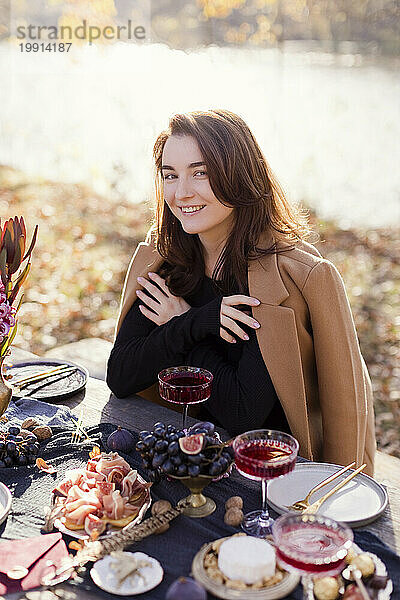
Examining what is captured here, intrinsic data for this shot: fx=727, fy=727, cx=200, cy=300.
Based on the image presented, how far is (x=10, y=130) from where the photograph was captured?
768 centimetres

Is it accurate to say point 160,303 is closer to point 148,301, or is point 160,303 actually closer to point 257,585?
point 148,301

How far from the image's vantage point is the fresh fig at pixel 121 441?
6.22ft

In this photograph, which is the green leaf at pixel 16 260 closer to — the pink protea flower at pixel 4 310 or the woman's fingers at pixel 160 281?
the pink protea flower at pixel 4 310

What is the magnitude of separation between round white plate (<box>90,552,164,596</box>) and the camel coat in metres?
0.82

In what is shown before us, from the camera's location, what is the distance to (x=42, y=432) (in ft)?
6.51

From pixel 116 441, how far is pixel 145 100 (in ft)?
19.4

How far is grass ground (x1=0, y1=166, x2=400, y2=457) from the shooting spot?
5.44m

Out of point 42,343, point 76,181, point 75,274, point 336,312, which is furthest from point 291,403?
point 76,181

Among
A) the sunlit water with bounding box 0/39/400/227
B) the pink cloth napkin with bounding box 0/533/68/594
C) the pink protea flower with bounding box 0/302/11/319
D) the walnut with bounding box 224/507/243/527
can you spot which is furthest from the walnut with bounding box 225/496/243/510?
the sunlit water with bounding box 0/39/400/227

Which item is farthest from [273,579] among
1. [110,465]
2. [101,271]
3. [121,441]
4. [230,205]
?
[101,271]

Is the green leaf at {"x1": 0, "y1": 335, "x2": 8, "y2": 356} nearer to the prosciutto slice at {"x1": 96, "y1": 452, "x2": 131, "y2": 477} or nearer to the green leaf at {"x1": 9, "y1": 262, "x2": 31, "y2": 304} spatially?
the green leaf at {"x1": 9, "y1": 262, "x2": 31, "y2": 304}

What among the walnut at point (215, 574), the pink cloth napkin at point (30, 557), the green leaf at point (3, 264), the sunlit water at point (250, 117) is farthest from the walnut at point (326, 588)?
the sunlit water at point (250, 117)

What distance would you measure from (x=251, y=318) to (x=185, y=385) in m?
0.33

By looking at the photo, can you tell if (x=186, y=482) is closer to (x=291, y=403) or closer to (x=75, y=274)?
(x=291, y=403)
